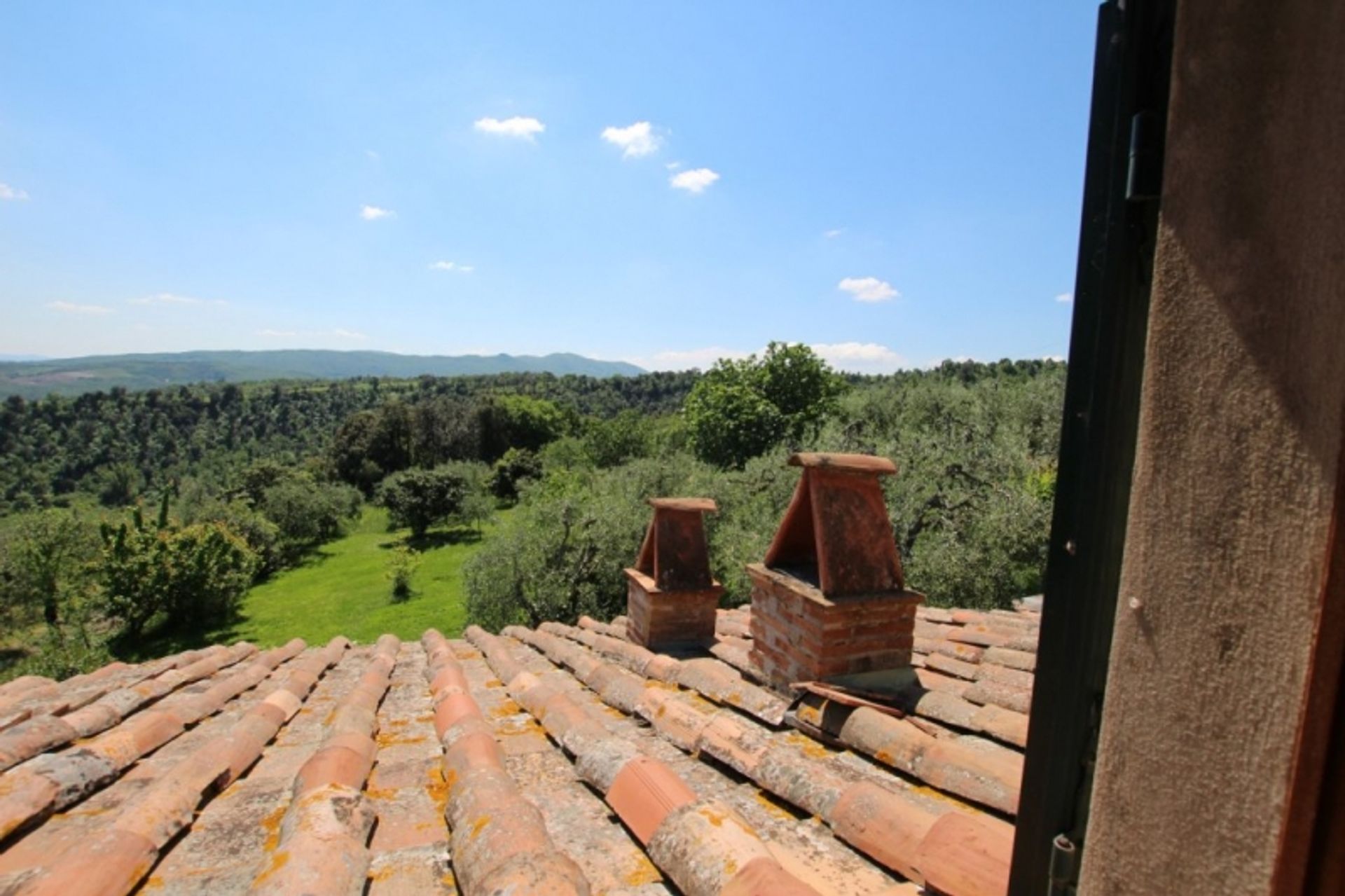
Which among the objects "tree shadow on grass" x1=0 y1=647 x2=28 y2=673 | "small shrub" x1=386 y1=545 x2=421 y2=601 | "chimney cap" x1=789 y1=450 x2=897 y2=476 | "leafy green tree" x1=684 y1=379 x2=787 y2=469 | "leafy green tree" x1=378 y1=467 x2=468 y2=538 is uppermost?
"chimney cap" x1=789 y1=450 x2=897 y2=476

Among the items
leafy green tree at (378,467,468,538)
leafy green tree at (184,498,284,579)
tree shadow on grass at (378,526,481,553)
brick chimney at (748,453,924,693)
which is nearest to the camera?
brick chimney at (748,453,924,693)

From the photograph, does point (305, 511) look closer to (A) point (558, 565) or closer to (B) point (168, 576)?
(B) point (168, 576)

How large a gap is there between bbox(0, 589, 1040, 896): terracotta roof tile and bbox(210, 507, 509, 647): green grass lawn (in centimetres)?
1686

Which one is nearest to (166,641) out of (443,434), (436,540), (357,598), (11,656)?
(11,656)

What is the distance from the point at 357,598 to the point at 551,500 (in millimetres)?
12282

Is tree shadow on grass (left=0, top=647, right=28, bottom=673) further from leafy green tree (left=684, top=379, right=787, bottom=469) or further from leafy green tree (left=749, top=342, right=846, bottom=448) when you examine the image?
leafy green tree (left=749, top=342, right=846, bottom=448)

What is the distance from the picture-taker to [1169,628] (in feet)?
3.21

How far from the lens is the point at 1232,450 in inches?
35.9

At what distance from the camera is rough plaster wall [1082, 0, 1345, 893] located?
0.85m

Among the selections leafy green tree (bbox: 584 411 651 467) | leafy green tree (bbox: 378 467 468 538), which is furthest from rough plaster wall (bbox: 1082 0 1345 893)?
leafy green tree (bbox: 584 411 651 467)

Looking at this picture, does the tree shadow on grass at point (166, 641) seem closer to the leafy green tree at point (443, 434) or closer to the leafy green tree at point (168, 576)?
the leafy green tree at point (168, 576)

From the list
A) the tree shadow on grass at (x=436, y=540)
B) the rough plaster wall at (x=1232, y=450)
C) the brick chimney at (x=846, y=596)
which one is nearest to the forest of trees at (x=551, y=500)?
the tree shadow on grass at (x=436, y=540)

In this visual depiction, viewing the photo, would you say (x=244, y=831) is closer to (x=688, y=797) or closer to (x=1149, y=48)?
(x=688, y=797)

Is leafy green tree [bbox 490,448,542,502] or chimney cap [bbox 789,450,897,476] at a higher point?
chimney cap [bbox 789,450,897,476]
